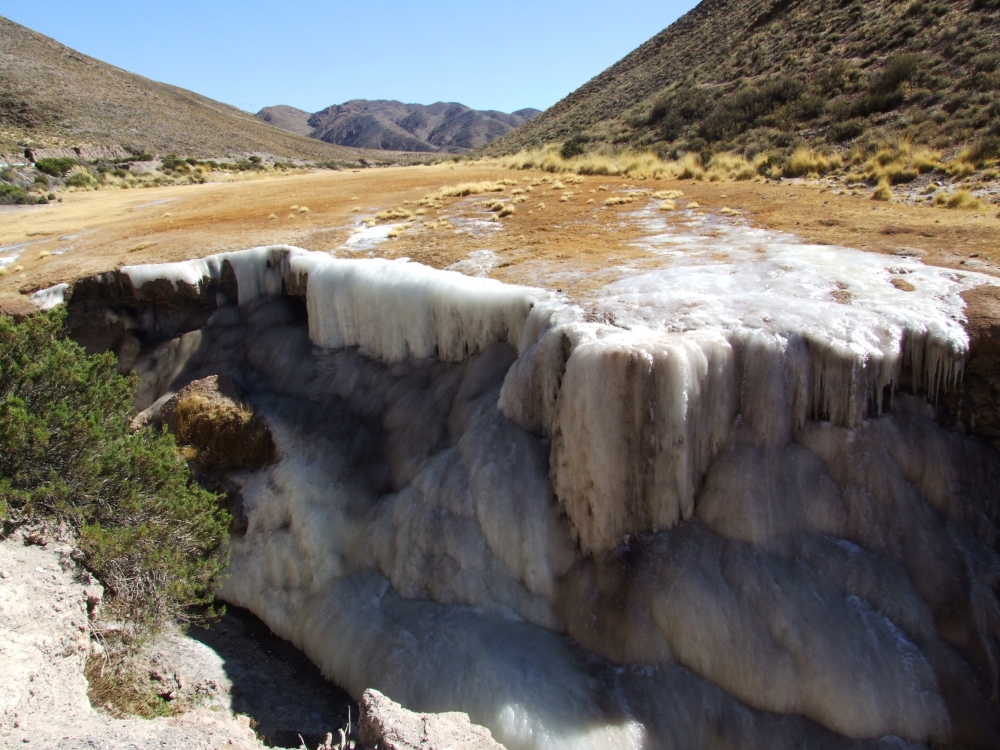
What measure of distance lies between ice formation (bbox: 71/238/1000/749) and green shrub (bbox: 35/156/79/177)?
102 feet

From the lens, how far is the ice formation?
604cm

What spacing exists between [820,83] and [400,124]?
150 m

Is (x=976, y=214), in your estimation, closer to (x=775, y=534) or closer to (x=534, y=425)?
(x=775, y=534)

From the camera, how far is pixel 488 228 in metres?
13.1

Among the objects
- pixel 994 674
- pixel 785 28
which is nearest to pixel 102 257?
pixel 994 674

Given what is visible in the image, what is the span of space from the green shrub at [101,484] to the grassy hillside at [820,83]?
54.3ft

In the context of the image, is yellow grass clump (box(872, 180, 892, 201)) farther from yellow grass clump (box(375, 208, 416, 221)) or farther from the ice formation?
yellow grass clump (box(375, 208, 416, 221))

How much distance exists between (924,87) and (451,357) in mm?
→ 17347

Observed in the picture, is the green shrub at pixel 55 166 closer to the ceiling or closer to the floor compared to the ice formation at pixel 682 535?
closer to the ceiling

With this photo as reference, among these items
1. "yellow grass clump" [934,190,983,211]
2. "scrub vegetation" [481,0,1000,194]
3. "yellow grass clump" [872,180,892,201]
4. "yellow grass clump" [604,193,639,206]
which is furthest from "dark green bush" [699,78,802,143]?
"yellow grass clump" [934,190,983,211]

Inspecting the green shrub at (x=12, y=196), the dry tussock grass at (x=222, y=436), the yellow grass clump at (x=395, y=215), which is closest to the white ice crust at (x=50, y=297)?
the dry tussock grass at (x=222, y=436)

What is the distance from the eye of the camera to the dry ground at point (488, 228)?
404 inches

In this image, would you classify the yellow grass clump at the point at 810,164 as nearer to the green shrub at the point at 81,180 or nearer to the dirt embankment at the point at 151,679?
the dirt embankment at the point at 151,679

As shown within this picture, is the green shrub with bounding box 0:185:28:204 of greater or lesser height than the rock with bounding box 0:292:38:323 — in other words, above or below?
above
